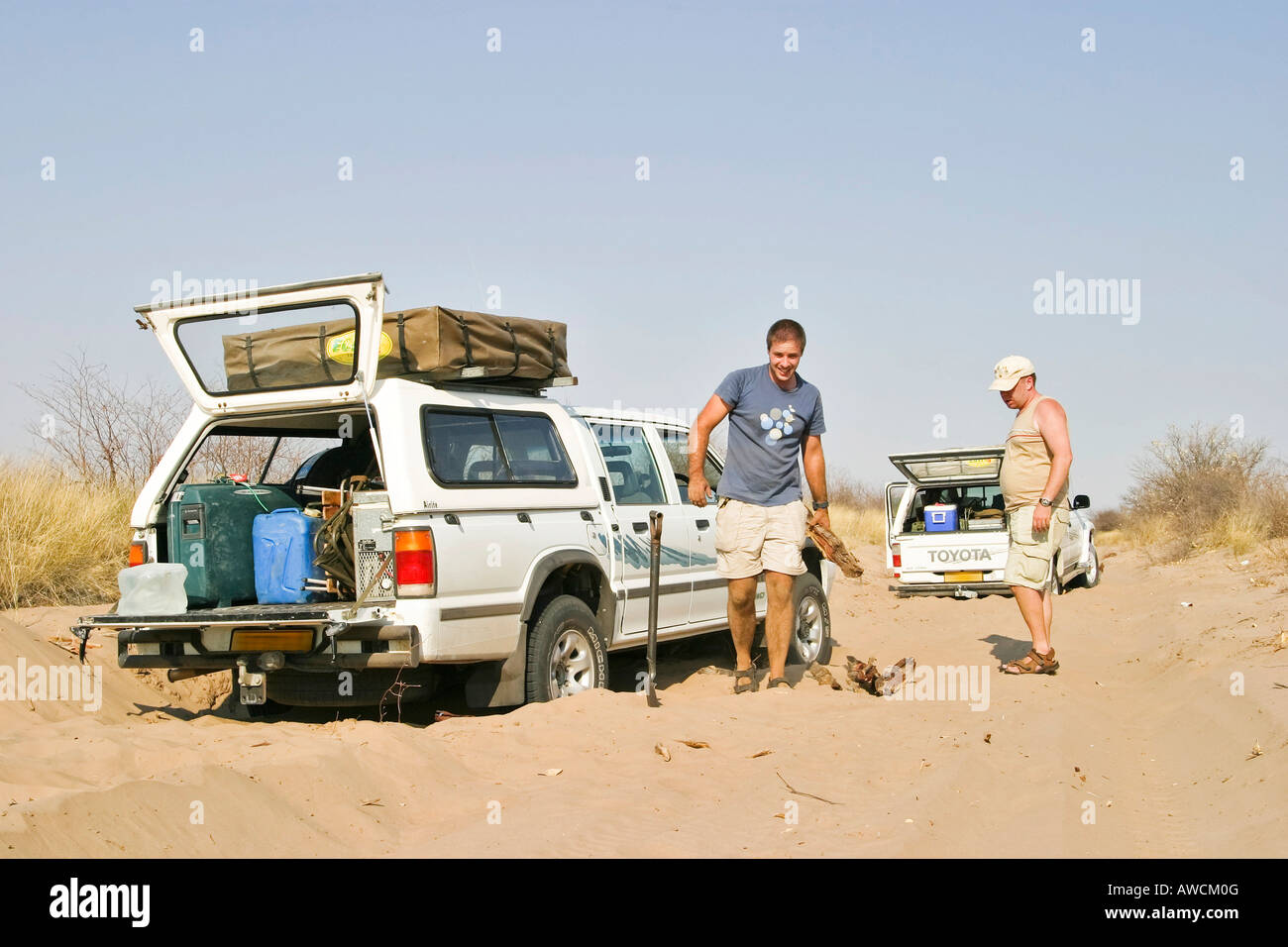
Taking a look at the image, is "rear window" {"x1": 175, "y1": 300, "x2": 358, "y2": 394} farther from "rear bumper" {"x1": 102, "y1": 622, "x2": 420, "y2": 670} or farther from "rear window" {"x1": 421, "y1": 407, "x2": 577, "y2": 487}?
"rear bumper" {"x1": 102, "y1": 622, "x2": 420, "y2": 670}

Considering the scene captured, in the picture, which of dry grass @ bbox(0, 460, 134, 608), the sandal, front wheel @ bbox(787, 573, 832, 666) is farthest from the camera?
dry grass @ bbox(0, 460, 134, 608)

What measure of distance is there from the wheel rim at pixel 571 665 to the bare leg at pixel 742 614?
0.99 m

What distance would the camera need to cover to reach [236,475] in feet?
22.9

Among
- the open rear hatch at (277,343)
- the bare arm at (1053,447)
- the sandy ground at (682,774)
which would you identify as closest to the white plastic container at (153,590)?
the sandy ground at (682,774)

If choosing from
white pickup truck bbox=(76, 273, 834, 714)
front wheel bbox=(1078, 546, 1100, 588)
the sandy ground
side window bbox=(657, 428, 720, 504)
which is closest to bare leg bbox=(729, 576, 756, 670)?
the sandy ground

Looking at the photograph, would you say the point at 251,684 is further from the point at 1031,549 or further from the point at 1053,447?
the point at 1053,447

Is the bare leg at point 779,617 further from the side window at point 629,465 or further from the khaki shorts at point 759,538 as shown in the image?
the side window at point 629,465

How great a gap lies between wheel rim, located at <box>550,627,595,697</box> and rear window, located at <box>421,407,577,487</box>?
3.00 ft

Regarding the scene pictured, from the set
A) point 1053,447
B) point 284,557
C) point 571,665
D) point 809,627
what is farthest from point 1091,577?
point 284,557

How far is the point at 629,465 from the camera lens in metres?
7.98

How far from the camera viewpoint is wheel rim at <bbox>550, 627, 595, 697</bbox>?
22.0ft

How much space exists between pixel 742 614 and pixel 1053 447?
2.31 meters
